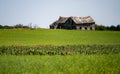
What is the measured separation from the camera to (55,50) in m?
28.5

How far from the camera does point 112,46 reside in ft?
104

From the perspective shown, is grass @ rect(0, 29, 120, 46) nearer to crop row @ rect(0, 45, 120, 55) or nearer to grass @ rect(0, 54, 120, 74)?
crop row @ rect(0, 45, 120, 55)

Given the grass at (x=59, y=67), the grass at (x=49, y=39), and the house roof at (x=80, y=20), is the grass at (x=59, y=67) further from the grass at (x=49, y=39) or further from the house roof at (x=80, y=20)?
the house roof at (x=80, y=20)

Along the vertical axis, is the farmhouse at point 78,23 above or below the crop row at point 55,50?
above

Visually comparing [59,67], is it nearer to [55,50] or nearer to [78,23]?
[55,50]

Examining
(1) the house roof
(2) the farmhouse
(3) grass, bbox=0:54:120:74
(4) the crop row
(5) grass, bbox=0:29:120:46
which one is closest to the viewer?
(3) grass, bbox=0:54:120:74

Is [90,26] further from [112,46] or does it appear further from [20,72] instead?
[20,72]

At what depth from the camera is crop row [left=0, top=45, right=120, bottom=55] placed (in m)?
27.7

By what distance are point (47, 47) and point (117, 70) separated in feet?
49.0

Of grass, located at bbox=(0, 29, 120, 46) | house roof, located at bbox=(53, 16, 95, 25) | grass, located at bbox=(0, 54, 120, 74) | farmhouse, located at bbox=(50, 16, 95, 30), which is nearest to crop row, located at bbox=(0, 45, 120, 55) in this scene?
grass, located at bbox=(0, 29, 120, 46)

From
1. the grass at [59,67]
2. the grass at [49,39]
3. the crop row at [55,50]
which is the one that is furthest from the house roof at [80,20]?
the grass at [59,67]

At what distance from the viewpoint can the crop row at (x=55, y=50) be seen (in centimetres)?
2767

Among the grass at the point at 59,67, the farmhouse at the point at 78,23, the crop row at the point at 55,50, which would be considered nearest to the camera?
the grass at the point at 59,67

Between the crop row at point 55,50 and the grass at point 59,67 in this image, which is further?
the crop row at point 55,50
